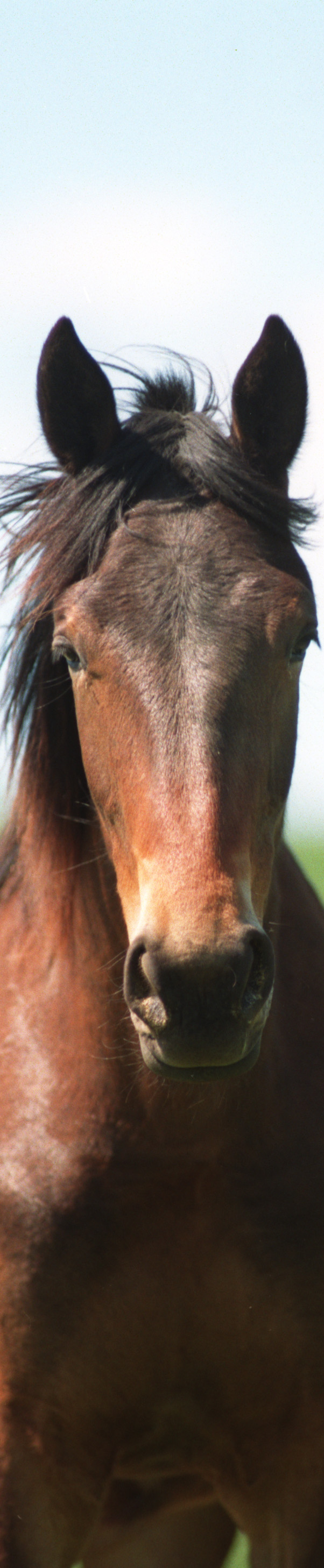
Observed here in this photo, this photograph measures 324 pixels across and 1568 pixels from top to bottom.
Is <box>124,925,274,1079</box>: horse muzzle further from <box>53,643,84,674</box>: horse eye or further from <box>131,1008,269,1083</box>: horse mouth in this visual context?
<box>53,643,84,674</box>: horse eye

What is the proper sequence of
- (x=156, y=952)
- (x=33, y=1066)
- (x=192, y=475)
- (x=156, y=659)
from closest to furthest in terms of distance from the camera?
1. (x=156, y=952)
2. (x=156, y=659)
3. (x=192, y=475)
4. (x=33, y=1066)

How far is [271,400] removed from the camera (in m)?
3.32

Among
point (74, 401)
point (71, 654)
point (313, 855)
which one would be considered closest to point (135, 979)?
point (71, 654)

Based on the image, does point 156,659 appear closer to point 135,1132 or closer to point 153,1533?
point 135,1132

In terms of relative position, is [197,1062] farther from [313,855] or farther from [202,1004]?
[313,855]

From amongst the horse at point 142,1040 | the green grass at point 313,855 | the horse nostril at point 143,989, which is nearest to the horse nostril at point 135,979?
the horse nostril at point 143,989

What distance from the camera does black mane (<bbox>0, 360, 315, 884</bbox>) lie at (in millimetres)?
3109

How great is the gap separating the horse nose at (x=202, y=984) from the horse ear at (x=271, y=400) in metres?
1.28

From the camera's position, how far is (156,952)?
7.85ft

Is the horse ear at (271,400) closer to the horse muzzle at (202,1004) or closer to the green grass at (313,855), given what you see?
the horse muzzle at (202,1004)

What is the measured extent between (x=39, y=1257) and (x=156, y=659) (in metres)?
1.35

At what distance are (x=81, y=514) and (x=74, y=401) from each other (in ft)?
0.96

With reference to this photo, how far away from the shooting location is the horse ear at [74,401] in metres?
3.24

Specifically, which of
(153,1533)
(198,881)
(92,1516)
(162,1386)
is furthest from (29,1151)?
(153,1533)
